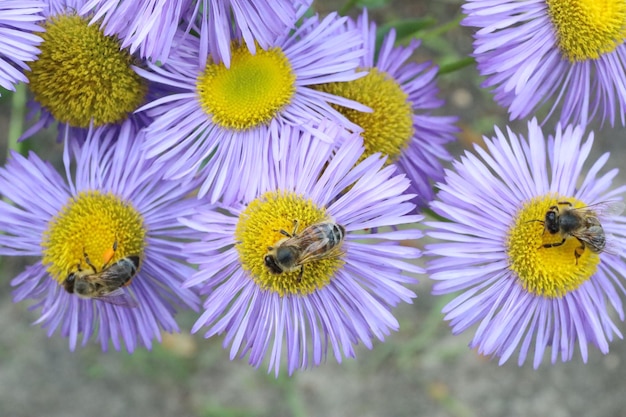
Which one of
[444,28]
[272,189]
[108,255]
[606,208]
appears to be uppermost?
[444,28]

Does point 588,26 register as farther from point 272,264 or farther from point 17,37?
point 17,37

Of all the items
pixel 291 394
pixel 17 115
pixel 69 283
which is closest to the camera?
pixel 69 283

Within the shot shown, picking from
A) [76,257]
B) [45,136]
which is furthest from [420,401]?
[45,136]

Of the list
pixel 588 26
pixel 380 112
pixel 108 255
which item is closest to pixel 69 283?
pixel 108 255

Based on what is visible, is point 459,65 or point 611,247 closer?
point 611,247

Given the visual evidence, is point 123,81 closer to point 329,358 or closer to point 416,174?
point 416,174

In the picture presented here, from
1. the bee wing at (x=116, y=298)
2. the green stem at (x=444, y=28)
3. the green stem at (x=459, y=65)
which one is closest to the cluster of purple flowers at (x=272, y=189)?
the bee wing at (x=116, y=298)

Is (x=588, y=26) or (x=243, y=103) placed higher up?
(x=588, y=26)
